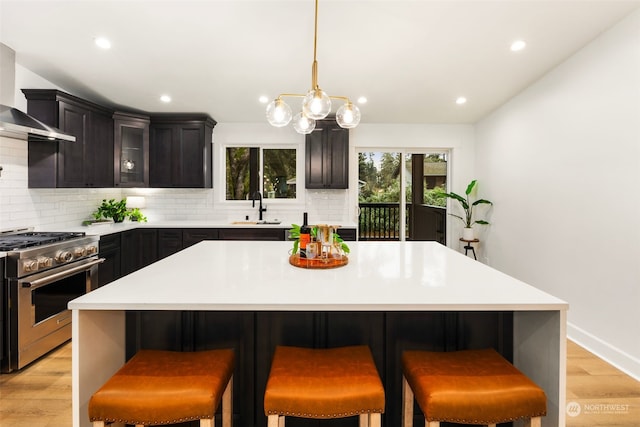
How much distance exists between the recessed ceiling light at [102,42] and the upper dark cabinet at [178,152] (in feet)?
5.71

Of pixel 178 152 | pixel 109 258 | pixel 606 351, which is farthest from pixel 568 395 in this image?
pixel 178 152

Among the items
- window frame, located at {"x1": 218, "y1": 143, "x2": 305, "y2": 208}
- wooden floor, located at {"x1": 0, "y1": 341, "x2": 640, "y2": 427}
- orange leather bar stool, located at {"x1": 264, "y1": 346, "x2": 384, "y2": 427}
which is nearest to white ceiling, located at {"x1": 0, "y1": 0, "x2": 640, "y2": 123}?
window frame, located at {"x1": 218, "y1": 143, "x2": 305, "y2": 208}

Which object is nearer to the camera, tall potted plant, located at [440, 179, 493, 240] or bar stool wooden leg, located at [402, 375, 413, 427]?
bar stool wooden leg, located at [402, 375, 413, 427]

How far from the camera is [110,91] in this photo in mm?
3906

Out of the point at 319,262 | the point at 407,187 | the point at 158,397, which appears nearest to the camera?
the point at 158,397

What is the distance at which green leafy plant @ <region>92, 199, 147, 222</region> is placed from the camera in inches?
175

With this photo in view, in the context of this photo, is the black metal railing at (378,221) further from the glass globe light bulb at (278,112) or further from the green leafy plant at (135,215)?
the glass globe light bulb at (278,112)

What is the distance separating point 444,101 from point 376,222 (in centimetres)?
267

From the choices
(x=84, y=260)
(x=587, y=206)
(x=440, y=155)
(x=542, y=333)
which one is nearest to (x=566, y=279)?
(x=587, y=206)

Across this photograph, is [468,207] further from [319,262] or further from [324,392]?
[324,392]

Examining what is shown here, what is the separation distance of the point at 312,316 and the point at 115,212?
4.02m

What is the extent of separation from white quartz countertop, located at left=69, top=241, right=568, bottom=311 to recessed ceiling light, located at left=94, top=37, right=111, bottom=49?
6.92ft

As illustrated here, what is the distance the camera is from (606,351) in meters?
2.65

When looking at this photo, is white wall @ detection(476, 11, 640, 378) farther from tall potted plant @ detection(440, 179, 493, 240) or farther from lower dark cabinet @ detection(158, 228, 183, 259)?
lower dark cabinet @ detection(158, 228, 183, 259)
